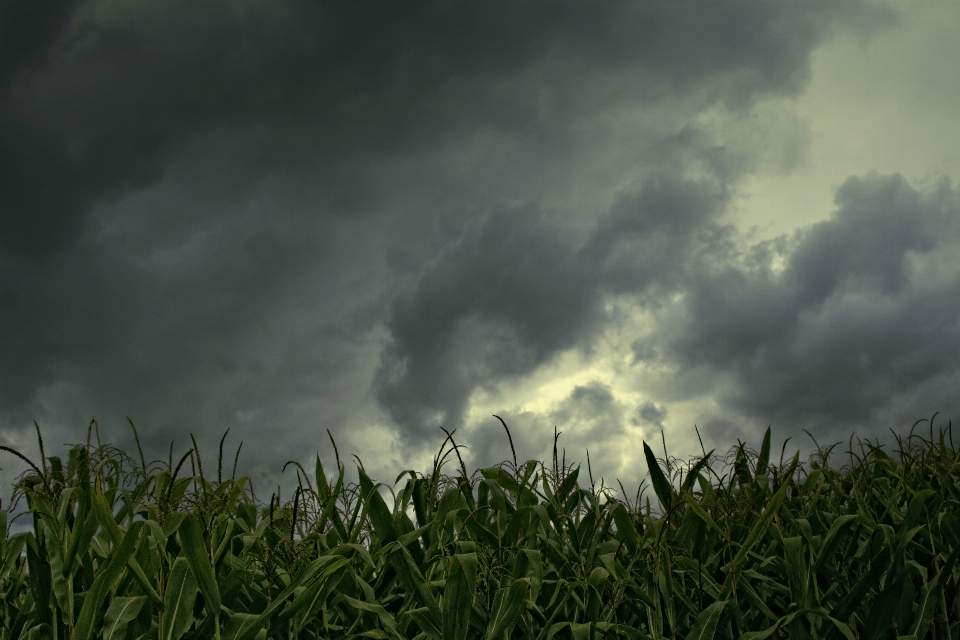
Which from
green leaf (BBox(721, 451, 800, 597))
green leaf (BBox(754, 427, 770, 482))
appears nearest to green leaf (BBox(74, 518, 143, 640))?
green leaf (BBox(721, 451, 800, 597))

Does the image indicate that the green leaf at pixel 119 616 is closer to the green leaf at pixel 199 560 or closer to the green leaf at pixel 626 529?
the green leaf at pixel 199 560

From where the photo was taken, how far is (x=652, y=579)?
3.60 metres

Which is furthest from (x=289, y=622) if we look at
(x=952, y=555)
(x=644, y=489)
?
(x=952, y=555)

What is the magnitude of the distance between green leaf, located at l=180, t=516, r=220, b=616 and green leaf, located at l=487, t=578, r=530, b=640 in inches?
53.0

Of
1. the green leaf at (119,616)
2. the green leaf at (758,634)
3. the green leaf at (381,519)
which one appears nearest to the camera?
the green leaf at (119,616)

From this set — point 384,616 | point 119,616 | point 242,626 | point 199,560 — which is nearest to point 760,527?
point 384,616

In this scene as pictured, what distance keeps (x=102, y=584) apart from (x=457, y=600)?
5.50ft

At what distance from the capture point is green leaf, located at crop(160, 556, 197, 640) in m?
3.14

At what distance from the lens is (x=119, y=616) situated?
3043 mm

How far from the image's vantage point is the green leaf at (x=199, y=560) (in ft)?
10.2

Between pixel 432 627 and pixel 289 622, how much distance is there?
73cm

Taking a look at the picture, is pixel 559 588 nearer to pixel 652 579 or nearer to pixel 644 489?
pixel 652 579

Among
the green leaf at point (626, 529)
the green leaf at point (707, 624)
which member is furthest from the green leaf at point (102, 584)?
the green leaf at point (707, 624)

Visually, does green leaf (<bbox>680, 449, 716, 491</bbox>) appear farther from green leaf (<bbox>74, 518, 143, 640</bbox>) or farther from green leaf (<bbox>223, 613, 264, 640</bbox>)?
green leaf (<bbox>74, 518, 143, 640</bbox>)
